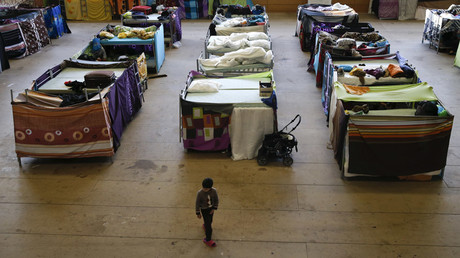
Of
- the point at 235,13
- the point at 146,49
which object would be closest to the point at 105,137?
the point at 146,49

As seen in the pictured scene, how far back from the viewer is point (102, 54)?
10477 mm

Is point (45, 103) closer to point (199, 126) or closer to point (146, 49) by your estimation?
point (199, 126)

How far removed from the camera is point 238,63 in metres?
9.17

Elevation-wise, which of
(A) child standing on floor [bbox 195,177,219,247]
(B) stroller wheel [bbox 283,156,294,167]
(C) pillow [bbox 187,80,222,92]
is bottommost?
(B) stroller wheel [bbox 283,156,294,167]

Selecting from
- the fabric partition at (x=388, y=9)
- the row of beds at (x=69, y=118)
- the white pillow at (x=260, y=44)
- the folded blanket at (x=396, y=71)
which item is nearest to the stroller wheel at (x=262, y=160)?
the row of beds at (x=69, y=118)

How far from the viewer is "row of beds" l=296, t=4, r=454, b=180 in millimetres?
6023

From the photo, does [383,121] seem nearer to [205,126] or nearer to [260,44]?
[205,126]

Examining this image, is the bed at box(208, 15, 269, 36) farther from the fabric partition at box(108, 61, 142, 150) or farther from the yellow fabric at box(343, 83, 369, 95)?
the yellow fabric at box(343, 83, 369, 95)

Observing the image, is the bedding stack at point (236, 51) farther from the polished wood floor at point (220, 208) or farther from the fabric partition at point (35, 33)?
the fabric partition at point (35, 33)

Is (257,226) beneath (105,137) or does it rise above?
beneath

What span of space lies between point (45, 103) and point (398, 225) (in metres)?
5.60

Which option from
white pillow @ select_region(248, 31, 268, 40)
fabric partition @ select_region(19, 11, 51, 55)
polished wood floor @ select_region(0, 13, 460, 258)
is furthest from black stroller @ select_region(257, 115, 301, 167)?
fabric partition @ select_region(19, 11, 51, 55)

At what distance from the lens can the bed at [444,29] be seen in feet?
40.0

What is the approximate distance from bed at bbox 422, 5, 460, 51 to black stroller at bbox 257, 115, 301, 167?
7.92 m
